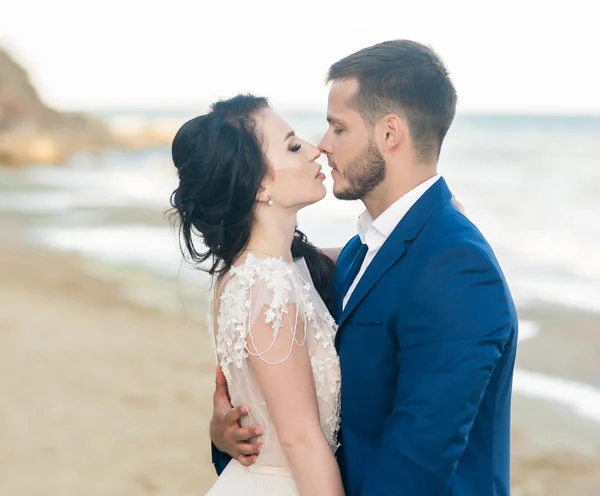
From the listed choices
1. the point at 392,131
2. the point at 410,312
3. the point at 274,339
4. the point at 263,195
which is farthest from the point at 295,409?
the point at 392,131

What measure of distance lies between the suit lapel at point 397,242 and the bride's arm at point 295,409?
223mm

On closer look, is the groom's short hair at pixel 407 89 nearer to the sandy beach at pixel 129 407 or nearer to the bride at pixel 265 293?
the bride at pixel 265 293

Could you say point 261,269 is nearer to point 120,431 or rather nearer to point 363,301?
point 363,301

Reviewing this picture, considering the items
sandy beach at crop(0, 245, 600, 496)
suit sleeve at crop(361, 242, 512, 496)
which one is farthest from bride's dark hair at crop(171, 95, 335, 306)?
sandy beach at crop(0, 245, 600, 496)

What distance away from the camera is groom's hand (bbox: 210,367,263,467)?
312 cm

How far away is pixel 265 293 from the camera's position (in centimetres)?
299

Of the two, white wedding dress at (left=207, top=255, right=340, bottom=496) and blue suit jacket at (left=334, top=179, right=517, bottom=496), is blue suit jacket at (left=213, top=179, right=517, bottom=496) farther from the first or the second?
white wedding dress at (left=207, top=255, right=340, bottom=496)

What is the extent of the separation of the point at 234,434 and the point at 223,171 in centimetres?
99

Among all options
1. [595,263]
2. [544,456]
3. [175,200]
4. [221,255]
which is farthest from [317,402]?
[595,263]

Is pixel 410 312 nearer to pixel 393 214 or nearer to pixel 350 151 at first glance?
pixel 393 214

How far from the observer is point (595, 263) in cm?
1461

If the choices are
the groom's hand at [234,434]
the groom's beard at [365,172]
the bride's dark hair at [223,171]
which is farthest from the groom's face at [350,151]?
the groom's hand at [234,434]

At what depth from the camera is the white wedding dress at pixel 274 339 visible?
2969 mm

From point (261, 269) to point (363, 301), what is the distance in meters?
0.50
